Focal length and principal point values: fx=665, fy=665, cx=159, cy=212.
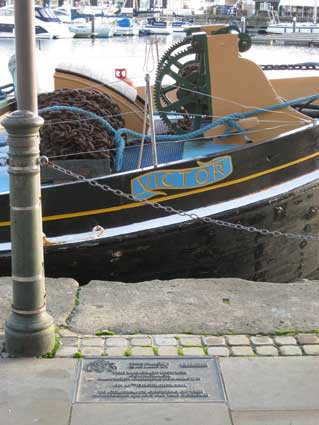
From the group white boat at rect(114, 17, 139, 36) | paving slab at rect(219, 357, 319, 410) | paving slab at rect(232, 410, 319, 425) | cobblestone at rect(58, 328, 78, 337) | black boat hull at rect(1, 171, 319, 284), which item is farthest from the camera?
white boat at rect(114, 17, 139, 36)

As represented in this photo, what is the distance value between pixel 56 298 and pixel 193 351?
1197mm

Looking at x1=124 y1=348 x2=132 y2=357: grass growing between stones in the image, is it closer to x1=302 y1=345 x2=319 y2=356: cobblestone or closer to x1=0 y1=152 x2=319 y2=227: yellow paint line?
x1=302 y1=345 x2=319 y2=356: cobblestone

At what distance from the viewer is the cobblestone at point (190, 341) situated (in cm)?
396

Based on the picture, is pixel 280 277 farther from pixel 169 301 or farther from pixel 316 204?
pixel 169 301

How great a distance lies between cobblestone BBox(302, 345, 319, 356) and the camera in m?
3.84

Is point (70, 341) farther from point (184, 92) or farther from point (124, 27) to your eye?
point (124, 27)

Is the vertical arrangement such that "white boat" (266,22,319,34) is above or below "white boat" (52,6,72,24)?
below

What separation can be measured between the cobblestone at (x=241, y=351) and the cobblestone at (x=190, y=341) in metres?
0.21

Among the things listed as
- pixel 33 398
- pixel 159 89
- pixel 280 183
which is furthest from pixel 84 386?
pixel 159 89

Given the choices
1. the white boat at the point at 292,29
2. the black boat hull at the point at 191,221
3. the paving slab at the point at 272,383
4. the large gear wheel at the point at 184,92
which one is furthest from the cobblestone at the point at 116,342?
the white boat at the point at 292,29

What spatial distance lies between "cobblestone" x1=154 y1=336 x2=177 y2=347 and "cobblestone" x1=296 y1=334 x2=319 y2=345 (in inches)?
29.8

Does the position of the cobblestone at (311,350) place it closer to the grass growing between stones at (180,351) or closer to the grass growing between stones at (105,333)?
the grass growing between stones at (180,351)

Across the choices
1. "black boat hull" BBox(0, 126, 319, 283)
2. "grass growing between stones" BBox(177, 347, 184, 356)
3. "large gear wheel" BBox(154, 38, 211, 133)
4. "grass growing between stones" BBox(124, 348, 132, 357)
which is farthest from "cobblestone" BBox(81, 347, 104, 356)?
"large gear wheel" BBox(154, 38, 211, 133)

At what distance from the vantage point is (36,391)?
337 centimetres
